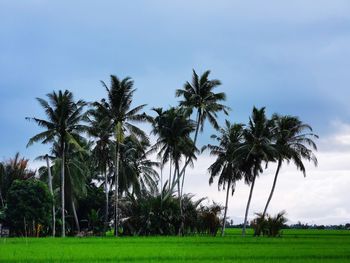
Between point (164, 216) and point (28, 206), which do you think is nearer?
point (164, 216)

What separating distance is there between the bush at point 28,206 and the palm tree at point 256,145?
1570 centimetres

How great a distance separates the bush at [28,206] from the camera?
143 ft

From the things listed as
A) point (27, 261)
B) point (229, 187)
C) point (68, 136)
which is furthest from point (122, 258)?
point (229, 187)

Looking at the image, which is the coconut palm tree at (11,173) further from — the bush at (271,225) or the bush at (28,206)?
the bush at (271,225)

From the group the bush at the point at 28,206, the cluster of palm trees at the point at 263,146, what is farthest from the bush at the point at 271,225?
the bush at the point at 28,206

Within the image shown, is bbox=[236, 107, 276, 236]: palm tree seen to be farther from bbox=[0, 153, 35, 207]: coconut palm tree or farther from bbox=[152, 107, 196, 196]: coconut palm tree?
bbox=[0, 153, 35, 207]: coconut palm tree

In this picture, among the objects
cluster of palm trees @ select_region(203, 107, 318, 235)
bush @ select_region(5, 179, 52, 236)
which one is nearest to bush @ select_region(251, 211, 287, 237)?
cluster of palm trees @ select_region(203, 107, 318, 235)

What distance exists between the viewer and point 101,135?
1714 inches

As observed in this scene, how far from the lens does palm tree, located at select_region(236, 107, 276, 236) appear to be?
44.2 metres

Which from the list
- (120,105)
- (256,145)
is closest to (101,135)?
(120,105)

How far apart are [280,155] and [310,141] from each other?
117 inches

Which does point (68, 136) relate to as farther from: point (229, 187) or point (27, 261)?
point (27, 261)

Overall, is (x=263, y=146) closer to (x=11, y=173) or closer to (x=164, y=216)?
(x=164, y=216)

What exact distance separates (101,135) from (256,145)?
40.3 ft
